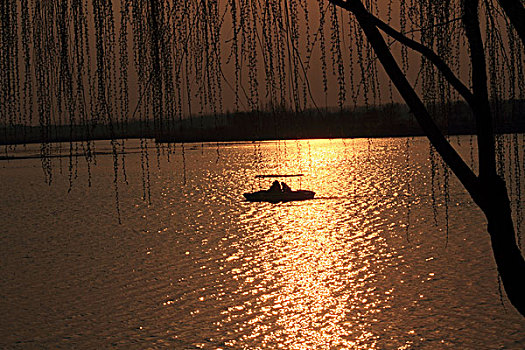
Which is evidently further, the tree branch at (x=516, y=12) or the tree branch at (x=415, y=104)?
the tree branch at (x=415, y=104)

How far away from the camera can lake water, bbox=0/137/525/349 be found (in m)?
19.7

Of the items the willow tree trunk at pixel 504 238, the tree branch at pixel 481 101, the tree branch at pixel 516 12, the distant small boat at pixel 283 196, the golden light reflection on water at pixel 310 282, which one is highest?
the tree branch at pixel 516 12

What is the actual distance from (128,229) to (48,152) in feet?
129

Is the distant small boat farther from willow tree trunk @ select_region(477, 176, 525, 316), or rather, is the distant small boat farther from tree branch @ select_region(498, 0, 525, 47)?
tree branch @ select_region(498, 0, 525, 47)

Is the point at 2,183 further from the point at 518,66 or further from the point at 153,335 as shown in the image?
the point at 518,66

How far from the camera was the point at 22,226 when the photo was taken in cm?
4488

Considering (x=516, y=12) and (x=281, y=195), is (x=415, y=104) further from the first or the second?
(x=281, y=195)

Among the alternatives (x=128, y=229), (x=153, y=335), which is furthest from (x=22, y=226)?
(x=153, y=335)

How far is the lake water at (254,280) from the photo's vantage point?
64.5ft

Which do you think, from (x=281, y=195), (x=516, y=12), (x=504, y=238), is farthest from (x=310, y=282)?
(x=516, y=12)

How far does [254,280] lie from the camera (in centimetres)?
2652

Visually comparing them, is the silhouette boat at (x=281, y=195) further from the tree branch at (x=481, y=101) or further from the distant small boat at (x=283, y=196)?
the tree branch at (x=481, y=101)

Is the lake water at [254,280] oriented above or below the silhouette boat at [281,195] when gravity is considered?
below

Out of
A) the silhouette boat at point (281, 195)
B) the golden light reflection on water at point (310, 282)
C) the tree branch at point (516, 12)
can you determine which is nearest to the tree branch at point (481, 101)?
the tree branch at point (516, 12)
